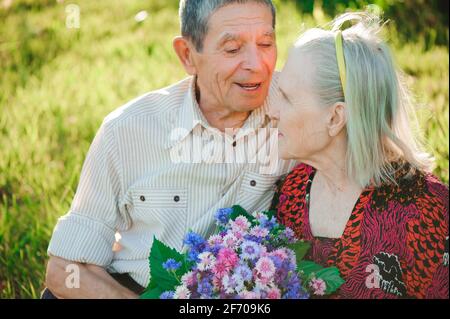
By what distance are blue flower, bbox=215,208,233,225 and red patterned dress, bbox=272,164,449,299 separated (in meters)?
0.40

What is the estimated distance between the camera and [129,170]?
10.5 ft

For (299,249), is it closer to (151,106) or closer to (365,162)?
(365,162)

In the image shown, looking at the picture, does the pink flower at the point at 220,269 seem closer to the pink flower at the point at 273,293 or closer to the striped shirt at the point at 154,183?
the pink flower at the point at 273,293

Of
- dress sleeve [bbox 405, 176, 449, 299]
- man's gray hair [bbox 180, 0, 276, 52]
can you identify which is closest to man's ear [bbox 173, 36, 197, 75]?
man's gray hair [bbox 180, 0, 276, 52]

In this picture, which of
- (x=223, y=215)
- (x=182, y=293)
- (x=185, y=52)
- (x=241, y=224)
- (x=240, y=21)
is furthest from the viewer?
(x=185, y=52)

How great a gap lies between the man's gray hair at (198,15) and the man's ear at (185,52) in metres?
0.04

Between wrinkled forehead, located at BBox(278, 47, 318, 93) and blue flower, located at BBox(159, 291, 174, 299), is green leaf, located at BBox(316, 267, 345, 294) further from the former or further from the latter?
wrinkled forehead, located at BBox(278, 47, 318, 93)

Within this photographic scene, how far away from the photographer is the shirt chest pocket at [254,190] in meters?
3.17

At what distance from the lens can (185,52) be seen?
3.37m

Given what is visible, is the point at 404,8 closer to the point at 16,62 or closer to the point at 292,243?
the point at 16,62

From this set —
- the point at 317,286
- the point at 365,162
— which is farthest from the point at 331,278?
the point at 365,162

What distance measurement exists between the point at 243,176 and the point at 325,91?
0.58 metres

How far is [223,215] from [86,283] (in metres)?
0.72

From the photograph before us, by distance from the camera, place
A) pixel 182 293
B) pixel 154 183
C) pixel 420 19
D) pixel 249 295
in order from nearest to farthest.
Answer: pixel 249 295 < pixel 182 293 < pixel 154 183 < pixel 420 19
